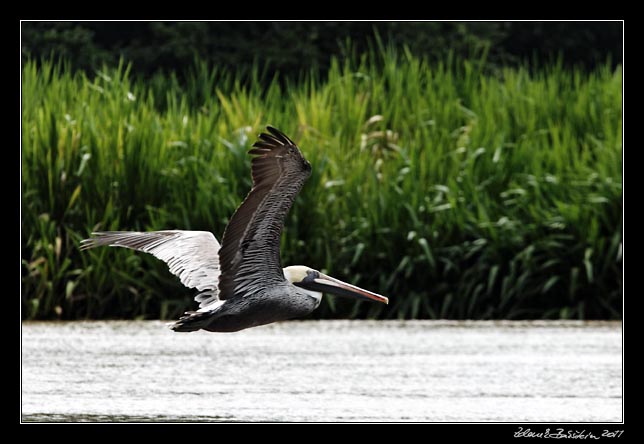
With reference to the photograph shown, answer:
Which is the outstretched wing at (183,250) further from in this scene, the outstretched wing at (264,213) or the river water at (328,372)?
the river water at (328,372)

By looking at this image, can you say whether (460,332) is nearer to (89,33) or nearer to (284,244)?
(284,244)

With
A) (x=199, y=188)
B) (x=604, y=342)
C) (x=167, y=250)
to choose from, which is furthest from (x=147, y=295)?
(x=167, y=250)

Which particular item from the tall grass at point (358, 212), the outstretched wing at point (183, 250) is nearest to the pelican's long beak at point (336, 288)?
the outstretched wing at point (183, 250)

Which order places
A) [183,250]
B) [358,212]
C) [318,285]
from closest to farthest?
[318,285]
[183,250]
[358,212]

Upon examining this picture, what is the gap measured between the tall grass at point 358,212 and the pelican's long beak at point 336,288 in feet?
18.2

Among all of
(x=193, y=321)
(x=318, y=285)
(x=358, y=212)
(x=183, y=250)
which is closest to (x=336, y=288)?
(x=318, y=285)

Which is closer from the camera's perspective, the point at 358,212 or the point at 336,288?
the point at 336,288

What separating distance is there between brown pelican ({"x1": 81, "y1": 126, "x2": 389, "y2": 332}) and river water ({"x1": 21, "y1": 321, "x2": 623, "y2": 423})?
2.34 meters

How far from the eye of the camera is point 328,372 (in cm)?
859

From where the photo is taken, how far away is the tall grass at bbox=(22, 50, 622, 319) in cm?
1060

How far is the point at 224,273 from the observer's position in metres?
4.91

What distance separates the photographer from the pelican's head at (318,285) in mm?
4742

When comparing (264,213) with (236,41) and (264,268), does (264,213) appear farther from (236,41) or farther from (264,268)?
(236,41)

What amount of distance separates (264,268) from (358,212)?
6081 mm
